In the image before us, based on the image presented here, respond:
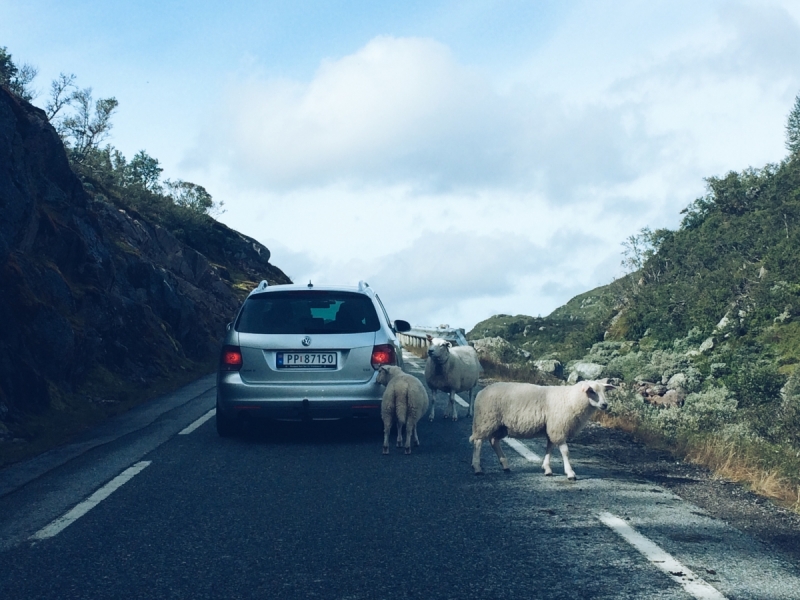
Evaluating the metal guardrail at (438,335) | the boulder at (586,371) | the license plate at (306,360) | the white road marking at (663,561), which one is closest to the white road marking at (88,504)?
the license plate at (306,360)

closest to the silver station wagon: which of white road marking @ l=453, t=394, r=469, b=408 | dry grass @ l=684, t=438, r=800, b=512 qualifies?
dry grass @ l=684, t=438, r=800, b=512

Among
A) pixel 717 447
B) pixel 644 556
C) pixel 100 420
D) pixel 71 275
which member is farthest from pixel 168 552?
pixel 71 275

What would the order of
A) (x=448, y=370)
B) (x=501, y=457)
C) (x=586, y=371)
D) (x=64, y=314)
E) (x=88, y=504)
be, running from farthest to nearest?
(x=586, y=371), (x=64, y=314), (x=448, y=370), (x=501, y=457), (x=88, y=504)

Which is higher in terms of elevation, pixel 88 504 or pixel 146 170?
pixel 146 170

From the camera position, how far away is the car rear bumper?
9430 millimetres

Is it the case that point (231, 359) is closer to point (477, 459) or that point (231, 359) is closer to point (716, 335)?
point (477, 459)

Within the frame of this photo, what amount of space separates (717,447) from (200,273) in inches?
1494

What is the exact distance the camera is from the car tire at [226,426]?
10.0 meters

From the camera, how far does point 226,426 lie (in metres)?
10.2

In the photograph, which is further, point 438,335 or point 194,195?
point 194,195

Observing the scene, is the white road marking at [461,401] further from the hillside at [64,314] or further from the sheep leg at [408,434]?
the hillside at [64,314]

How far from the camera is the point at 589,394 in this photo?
7.71 metres

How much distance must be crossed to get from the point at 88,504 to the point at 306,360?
3345 mm

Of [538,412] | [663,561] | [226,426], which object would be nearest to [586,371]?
[226,426]
